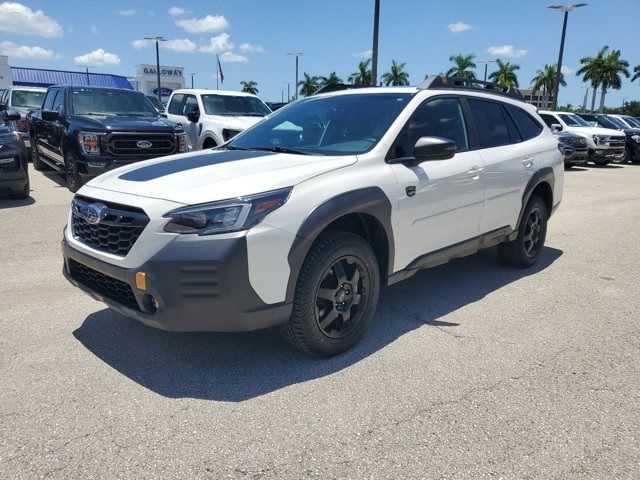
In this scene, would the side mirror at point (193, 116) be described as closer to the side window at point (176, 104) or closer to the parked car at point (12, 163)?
the side window at point (176, 104)

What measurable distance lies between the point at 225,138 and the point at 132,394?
25.7ft

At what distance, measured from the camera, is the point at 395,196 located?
352 centimetres

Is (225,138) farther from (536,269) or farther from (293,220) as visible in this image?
(293,220)

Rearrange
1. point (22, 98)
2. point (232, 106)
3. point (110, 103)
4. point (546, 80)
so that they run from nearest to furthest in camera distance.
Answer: point (110, 103) → point (232, 106) → point (22, 98) → point (546, 80)

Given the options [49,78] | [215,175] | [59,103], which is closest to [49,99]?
[59,103]

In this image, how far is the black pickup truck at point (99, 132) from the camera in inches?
327

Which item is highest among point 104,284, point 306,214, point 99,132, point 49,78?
point 49,78

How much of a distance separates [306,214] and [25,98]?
15.2 metres

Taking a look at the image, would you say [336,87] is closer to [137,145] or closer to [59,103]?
[137,145]

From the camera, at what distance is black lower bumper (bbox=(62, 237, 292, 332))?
8.95ft

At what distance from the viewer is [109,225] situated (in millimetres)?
3055

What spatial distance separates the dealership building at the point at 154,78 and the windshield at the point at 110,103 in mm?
62657

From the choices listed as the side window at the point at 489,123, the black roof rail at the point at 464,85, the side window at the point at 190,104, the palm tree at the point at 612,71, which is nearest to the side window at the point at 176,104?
the side window at the point at 190,104

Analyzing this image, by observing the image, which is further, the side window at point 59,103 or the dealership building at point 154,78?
the dealership building at point 154,78
